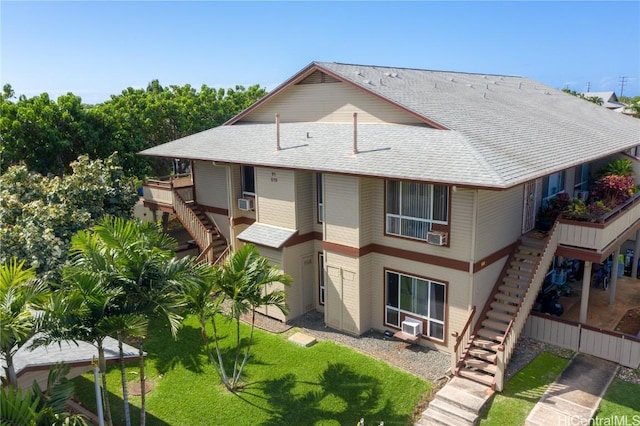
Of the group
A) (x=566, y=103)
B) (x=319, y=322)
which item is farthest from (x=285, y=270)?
(x=566, y=103)

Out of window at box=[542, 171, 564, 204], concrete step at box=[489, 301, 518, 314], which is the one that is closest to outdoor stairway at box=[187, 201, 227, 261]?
concrete step at box=[489, 301, 518, 314]

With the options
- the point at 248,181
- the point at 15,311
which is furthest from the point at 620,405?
the point at 248,181

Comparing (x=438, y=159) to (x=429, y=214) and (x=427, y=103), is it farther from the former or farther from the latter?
(x=427, y=103)

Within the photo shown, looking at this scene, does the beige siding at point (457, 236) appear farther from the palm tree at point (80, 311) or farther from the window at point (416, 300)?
the palm tree at point (80, 311)

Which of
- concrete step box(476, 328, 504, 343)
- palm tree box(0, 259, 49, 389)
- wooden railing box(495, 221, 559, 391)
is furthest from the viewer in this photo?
concrete step box(476, 328, 504, 343)

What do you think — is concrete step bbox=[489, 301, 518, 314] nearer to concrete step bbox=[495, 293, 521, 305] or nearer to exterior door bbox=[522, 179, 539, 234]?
concrete step bbox=[495, 293, 521, 305]

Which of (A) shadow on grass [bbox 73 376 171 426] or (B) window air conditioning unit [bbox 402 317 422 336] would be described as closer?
(A) shadow on grass [bbox 73 376 171 426]
